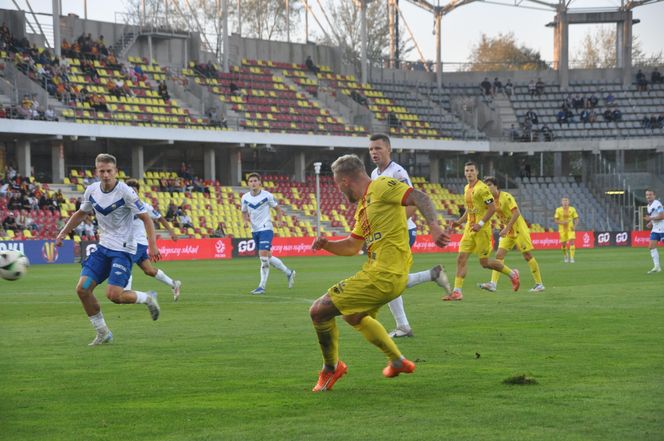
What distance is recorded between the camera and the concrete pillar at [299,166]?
197 ft

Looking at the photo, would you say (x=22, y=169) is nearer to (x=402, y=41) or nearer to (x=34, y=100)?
(x=34, y=100)

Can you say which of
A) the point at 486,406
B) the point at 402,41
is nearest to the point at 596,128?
the point at 402,41

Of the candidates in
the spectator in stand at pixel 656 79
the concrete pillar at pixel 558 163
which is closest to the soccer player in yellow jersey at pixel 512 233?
the concrete pillar at pixel 558 163

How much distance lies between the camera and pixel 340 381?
8711mm

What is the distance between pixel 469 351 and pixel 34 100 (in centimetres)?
4090

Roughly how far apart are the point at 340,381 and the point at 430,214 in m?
1.71

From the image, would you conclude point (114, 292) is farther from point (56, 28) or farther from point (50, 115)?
point (56, 28)

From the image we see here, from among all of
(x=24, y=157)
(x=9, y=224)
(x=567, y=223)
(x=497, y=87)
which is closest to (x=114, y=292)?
(x=567, y=223)

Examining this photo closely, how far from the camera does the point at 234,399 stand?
786 cm

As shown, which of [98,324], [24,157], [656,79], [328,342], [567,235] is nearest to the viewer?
[328,342]

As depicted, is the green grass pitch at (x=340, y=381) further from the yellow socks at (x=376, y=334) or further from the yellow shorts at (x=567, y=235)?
the yellow shorts at (x=567, y=235)

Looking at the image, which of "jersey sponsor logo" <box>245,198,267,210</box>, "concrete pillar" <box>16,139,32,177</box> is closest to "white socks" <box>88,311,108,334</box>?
"jersey sponsor logo" <box>245,198,267,210</box>

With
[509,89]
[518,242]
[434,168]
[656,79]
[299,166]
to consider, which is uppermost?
[656,79]

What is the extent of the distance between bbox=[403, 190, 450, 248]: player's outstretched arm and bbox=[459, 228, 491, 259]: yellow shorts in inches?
372
